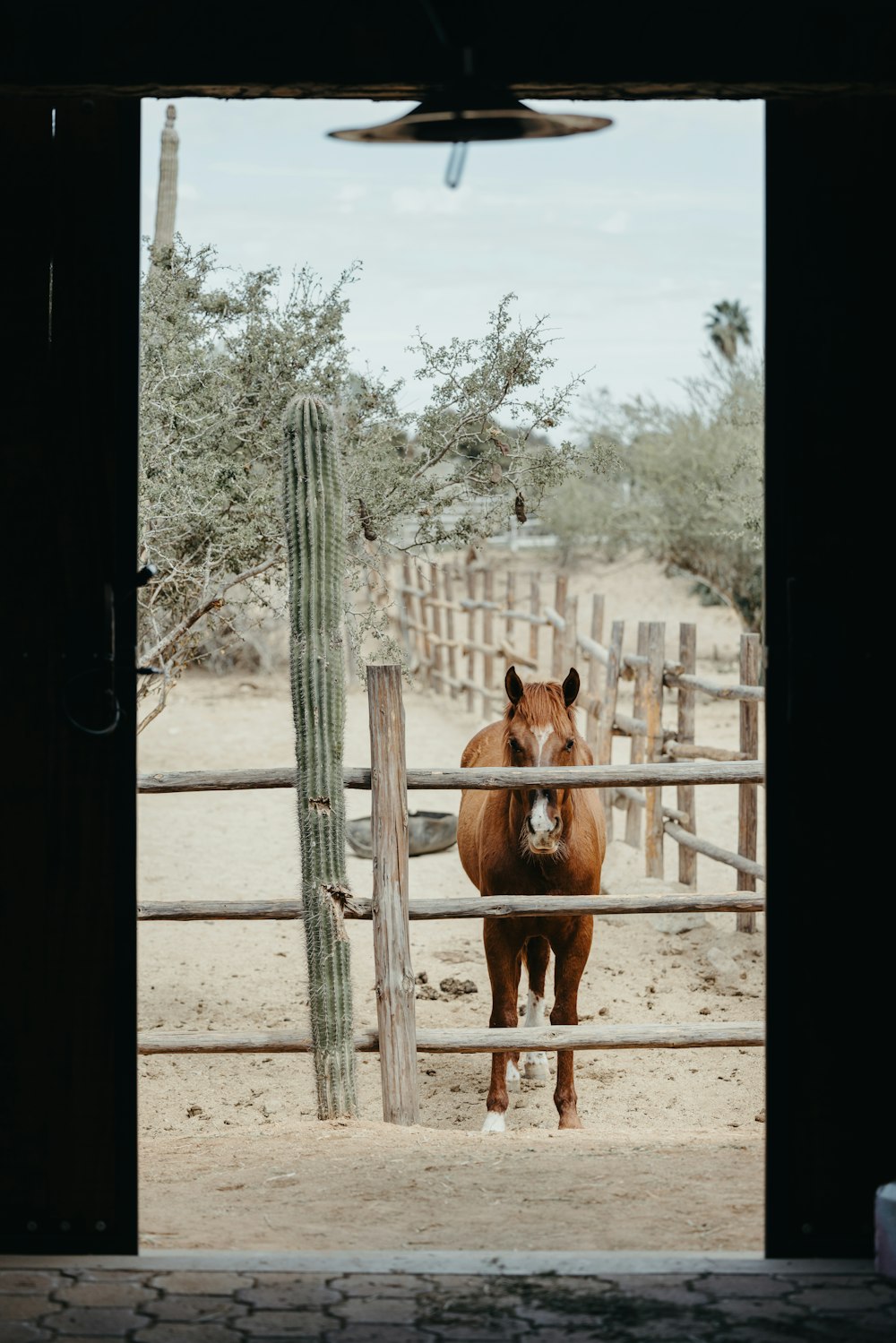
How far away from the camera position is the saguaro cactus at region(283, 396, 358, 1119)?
5.00m

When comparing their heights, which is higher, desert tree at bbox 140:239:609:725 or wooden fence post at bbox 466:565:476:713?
desert tree at bbox 140:239:609:725

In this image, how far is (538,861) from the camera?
5.65 m

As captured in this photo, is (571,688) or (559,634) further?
(559,634)

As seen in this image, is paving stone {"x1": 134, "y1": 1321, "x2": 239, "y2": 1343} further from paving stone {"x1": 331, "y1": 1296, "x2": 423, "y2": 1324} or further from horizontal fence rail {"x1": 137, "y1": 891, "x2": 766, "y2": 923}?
horizontal fence rail {"x1": 137, "y1": 891, "x2": 766, "y2": 923}

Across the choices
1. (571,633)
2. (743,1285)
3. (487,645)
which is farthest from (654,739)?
(487,645)

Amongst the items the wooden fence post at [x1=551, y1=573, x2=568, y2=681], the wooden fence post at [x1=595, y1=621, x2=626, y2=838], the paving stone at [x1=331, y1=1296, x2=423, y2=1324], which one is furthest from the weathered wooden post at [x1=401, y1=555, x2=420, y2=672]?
the paving stone at [x1=331, y1=1296, x2=423, y2=1324]

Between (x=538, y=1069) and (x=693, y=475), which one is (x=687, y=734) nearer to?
(x=538, y=1069)
